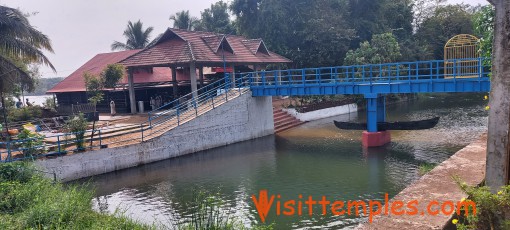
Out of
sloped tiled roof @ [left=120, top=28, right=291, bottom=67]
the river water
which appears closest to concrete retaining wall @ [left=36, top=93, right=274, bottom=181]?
the river water

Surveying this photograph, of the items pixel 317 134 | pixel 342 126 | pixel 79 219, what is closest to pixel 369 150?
pixel 342 126

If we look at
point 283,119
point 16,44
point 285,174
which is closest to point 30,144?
point 16,44

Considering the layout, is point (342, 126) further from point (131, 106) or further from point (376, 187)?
point (131, 106)

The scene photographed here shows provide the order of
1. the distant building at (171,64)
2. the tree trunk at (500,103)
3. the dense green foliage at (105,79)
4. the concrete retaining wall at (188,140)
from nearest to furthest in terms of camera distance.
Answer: the tree trunk at (500,103) → the concrete retaining wall at (188,140) → the distant building at (171,64) → the dense green foliage at (105,79)

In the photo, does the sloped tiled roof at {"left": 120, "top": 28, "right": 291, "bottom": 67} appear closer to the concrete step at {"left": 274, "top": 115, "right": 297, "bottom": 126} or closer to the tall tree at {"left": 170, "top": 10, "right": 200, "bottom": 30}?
the concrete step at {"left": 274, "top": 115, "right": 297, "bottom": 126}

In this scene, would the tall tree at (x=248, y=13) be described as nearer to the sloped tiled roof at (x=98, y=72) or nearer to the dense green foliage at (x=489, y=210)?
the sloped tiled roof at (x=98, y=72)

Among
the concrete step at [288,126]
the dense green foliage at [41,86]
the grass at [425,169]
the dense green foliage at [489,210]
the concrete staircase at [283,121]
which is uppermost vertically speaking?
the dense green foliage at [41,86]

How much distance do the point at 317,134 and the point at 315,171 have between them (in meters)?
8.52

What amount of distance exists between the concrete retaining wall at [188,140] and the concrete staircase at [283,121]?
4.25ft

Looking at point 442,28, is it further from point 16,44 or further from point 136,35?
point 16,44

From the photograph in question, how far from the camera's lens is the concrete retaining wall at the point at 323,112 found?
1122 inches

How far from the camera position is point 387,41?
34281mm

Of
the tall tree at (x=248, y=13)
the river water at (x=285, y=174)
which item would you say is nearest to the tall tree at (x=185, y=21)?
the tall tree at (x=248, y=13)

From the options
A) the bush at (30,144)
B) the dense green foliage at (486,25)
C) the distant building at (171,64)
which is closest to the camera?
the dense green foliage at (486,25)
